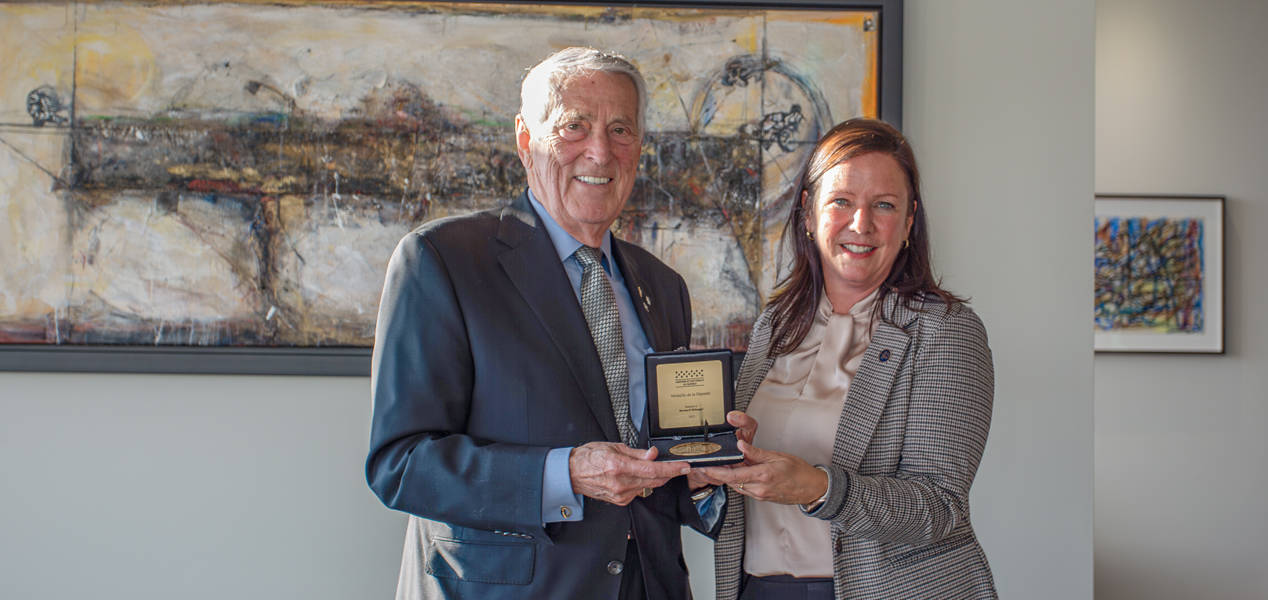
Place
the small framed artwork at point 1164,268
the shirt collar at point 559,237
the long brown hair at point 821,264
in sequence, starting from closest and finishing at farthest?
the shirt collar at point 559,237 → the long brown hair at point 821,264 → the small framed artwork at point 1164,268

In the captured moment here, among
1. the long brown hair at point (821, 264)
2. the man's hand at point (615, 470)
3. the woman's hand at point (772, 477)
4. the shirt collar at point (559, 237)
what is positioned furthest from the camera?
the long brown hair at point (821, 264)

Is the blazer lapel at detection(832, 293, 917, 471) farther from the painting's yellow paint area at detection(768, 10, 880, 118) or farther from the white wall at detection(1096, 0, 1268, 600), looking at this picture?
the white wall at detection(1096, 0, 1268, 600)

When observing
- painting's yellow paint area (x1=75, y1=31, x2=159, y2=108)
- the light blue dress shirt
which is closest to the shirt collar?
the light blue dress shirt

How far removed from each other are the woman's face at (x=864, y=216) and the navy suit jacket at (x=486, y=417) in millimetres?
614

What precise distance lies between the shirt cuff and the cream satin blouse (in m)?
0.51

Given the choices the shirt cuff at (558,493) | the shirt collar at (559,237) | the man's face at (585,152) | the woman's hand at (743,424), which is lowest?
the shirt cuff at (558,493)

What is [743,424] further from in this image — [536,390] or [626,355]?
[536,390]

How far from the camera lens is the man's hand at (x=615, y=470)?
1.44 meters

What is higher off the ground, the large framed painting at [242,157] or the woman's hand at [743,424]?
the large framed painting at [242,157]

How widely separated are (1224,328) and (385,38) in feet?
14.3

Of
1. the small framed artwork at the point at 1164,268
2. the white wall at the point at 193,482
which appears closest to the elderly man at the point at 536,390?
the white wall at the point at 193,482

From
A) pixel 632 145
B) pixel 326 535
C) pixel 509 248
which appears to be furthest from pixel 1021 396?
pixel 326 535

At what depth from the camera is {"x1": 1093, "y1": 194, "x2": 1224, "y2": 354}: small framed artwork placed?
4.48 metres

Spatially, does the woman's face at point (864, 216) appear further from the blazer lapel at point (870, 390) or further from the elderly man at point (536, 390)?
the elderly man at point (536, 390)
